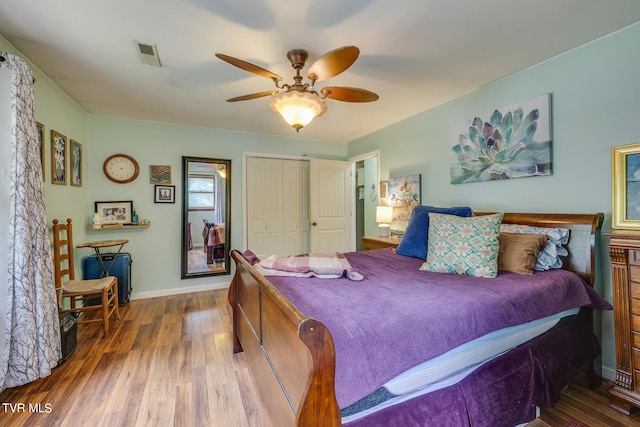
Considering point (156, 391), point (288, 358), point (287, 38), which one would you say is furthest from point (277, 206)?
point (288, 358)

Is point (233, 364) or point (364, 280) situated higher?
point (364, 280)

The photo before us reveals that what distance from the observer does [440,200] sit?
10.7ft

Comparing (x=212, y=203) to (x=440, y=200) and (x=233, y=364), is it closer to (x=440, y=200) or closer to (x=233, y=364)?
(x=233, y=364)

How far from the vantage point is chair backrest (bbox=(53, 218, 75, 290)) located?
2.59m

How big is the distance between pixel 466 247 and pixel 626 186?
1089 millimetres

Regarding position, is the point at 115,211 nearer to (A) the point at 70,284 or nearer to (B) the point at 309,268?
(A) the point at 70,284

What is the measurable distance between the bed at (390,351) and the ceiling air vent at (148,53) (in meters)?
1.76

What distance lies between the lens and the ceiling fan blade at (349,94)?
206 centimetres

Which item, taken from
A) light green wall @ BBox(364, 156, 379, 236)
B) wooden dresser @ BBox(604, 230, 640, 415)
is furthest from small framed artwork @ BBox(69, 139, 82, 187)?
wooden dresser @ BBox(604, 230, 640, 415)

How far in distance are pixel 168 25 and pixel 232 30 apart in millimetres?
408

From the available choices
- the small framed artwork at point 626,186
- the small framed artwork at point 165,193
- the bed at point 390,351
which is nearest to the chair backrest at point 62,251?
the small framed artwork at point 165,193

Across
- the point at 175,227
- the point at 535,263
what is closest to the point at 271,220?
the point at 175,227

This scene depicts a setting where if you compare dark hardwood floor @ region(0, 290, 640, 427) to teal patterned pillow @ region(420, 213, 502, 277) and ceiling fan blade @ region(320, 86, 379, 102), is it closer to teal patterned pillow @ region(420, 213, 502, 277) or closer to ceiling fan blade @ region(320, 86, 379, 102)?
teal patterned pillow @ region(420, 213, 502, 277)

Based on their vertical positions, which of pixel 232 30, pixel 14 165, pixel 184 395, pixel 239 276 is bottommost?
pixel 184 395
